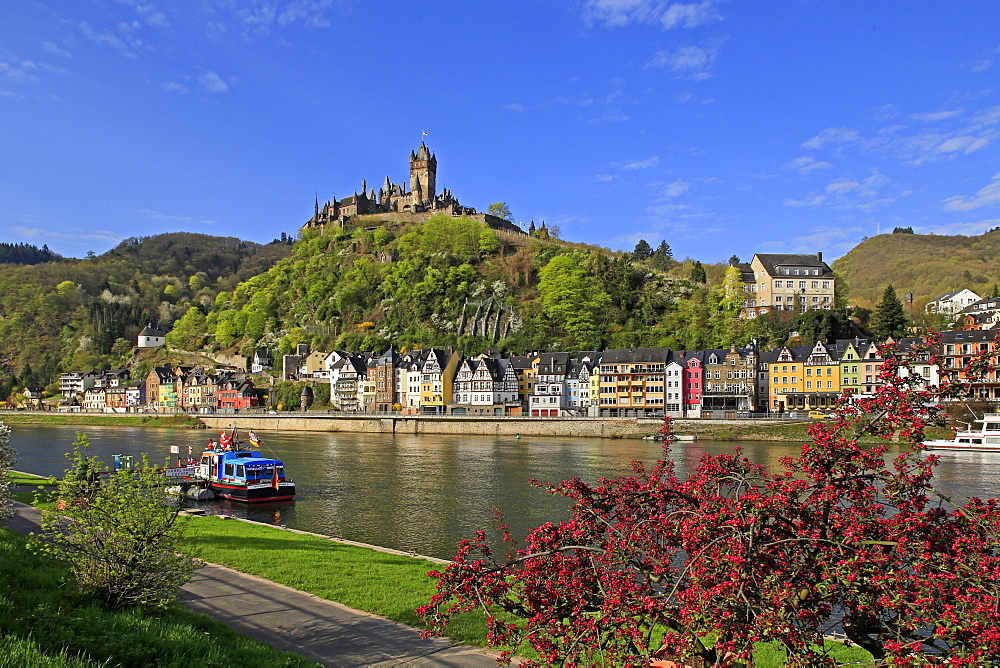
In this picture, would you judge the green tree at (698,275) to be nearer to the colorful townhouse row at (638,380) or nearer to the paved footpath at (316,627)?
the colorful townhouse row at (638,380)

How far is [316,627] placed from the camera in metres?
11.1

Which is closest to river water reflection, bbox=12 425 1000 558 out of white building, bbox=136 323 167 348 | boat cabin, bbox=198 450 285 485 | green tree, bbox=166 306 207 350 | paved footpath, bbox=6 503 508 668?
boat cabin, bbox=198 450 285 485

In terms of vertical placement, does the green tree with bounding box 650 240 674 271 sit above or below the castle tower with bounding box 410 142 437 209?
below

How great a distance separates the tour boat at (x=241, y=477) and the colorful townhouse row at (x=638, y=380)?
49916 mm

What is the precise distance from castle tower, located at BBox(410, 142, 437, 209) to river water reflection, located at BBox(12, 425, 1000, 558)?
314 ft

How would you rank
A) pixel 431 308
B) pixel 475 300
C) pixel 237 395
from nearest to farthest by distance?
pixel 237 395 < pixel 475 300 < pixel 431 308

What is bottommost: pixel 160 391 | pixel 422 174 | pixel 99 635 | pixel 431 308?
pixel 160 391

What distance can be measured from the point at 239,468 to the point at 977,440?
181 feet

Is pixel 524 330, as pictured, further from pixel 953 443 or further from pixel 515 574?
pixel 515 574

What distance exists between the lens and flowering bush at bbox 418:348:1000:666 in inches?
204

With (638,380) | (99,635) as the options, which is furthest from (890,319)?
(99,635)

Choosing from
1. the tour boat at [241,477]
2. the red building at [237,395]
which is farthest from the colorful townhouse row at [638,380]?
the tour boat at [241,477]

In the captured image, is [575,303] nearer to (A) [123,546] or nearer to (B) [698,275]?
(B) [698,275]

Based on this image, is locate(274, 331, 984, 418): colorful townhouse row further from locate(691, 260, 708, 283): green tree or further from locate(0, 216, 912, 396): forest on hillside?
locate(691, 260, 708, 283): green tree
